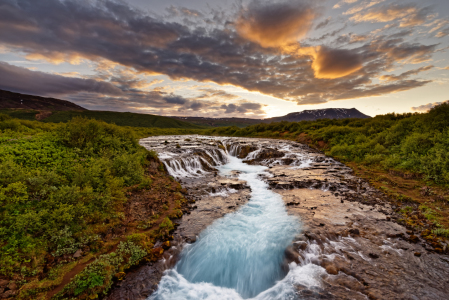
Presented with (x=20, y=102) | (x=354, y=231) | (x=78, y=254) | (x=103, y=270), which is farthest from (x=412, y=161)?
(x=20, y=102)

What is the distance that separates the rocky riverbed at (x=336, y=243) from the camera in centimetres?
593

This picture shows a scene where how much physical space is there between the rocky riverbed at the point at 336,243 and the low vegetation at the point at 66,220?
98cm

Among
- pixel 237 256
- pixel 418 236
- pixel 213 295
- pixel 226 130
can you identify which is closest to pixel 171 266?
pixel 213 295

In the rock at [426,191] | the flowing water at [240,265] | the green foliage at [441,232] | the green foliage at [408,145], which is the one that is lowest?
the flowing water at [240,265]

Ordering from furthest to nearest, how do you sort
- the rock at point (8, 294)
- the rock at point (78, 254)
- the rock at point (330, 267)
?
the rock at point (330, 267) < the rock at point (78, 254) < the rock at point (8, 294)

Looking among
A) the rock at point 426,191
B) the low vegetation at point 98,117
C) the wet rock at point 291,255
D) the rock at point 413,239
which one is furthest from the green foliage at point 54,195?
the low vegetation at point 98,117

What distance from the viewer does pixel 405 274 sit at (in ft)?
20.7

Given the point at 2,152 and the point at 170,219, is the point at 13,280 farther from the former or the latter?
the point at 2,152

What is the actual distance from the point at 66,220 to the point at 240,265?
7337mm

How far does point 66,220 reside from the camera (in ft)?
22.6

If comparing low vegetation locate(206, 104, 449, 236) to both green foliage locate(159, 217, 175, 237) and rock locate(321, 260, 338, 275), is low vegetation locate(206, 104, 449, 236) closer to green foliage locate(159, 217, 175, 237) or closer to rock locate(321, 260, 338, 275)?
rock locate(321, 260, 338, 275)

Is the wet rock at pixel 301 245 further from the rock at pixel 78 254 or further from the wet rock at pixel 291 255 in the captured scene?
the rock at pixel 78 254

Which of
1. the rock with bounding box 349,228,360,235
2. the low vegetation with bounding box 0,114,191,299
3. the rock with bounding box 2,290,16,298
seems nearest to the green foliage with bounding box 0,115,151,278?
the low vegetation with bounding box 0,114,191,299

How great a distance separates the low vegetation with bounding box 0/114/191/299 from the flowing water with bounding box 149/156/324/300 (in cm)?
168
